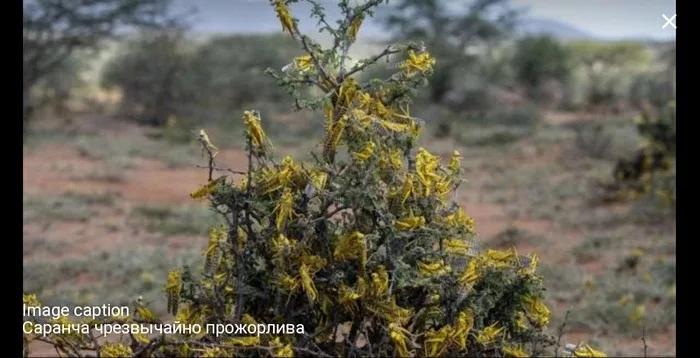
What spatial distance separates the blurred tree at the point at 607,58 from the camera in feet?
72.5

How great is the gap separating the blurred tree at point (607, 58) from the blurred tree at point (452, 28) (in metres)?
2.49

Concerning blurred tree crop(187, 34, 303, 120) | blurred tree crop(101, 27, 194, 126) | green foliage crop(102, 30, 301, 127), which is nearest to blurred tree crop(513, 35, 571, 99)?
blurred tree crop(187, 34, 303, 120)

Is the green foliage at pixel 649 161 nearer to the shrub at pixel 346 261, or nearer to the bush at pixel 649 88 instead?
the shrub at pixel 346 261

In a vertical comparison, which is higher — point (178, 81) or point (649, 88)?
point (649, 88)

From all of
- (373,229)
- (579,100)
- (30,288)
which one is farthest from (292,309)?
(579,100)

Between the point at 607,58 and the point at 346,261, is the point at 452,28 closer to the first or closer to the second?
the point at 607,58

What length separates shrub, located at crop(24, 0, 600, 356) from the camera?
2.13 meters

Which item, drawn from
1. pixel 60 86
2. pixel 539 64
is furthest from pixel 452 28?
pixel 60 86

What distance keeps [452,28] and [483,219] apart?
13596 millimetres

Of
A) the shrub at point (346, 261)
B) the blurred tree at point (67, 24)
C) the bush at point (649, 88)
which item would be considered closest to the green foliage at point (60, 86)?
the blurred tree at point (67, 24)

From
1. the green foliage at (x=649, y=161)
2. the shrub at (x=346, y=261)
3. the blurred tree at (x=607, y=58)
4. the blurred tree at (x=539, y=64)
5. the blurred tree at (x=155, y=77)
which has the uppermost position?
the blurred tree at (x=607, y=58)

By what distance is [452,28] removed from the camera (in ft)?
70.9

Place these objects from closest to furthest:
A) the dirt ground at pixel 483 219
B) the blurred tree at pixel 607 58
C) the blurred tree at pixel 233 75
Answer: the dirt ground at pixel 483 219 → the blurred tree at pixel 233 75 → the blurred tree at pixel 607 58
